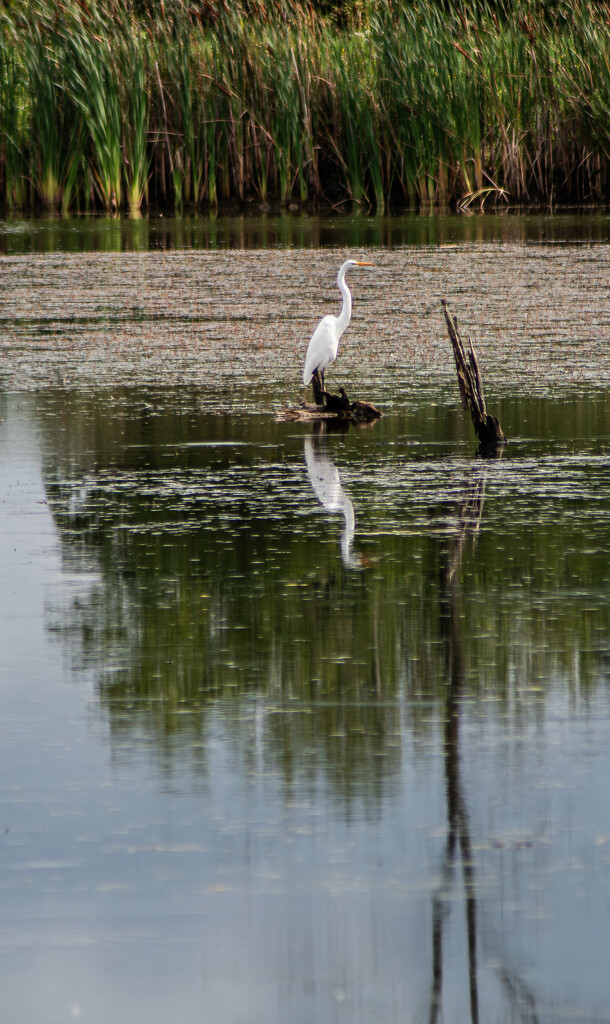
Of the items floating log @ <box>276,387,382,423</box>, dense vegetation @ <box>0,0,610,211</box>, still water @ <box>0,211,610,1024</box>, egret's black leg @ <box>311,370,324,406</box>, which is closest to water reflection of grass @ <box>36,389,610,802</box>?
still water @ <box>0,211,610,1024</box>

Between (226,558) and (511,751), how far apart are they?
1.48 metres

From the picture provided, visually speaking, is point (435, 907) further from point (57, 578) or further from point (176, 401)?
point (176, 401)

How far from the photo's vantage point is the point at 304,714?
9.11 ft

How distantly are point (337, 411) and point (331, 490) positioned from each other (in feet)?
4.31

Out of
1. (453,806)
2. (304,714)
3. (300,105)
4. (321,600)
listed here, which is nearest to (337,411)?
→ (321,600)

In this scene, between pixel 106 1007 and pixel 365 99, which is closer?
pixel 106 1007

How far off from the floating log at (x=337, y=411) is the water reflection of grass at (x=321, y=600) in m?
0.74

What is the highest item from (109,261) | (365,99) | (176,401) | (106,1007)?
(365,99)

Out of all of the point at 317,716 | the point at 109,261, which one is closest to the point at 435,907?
the point at 317,716

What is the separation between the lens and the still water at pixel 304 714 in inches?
77.2

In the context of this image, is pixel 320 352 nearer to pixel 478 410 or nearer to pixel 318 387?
pixel 318 387

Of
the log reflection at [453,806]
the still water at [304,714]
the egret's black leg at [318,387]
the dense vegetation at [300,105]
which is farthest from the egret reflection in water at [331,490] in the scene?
the dense vegetation at [300,105]

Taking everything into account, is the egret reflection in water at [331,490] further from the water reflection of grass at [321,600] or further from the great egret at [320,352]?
the great egret at [320,352]

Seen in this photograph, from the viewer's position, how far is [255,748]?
2.62m
